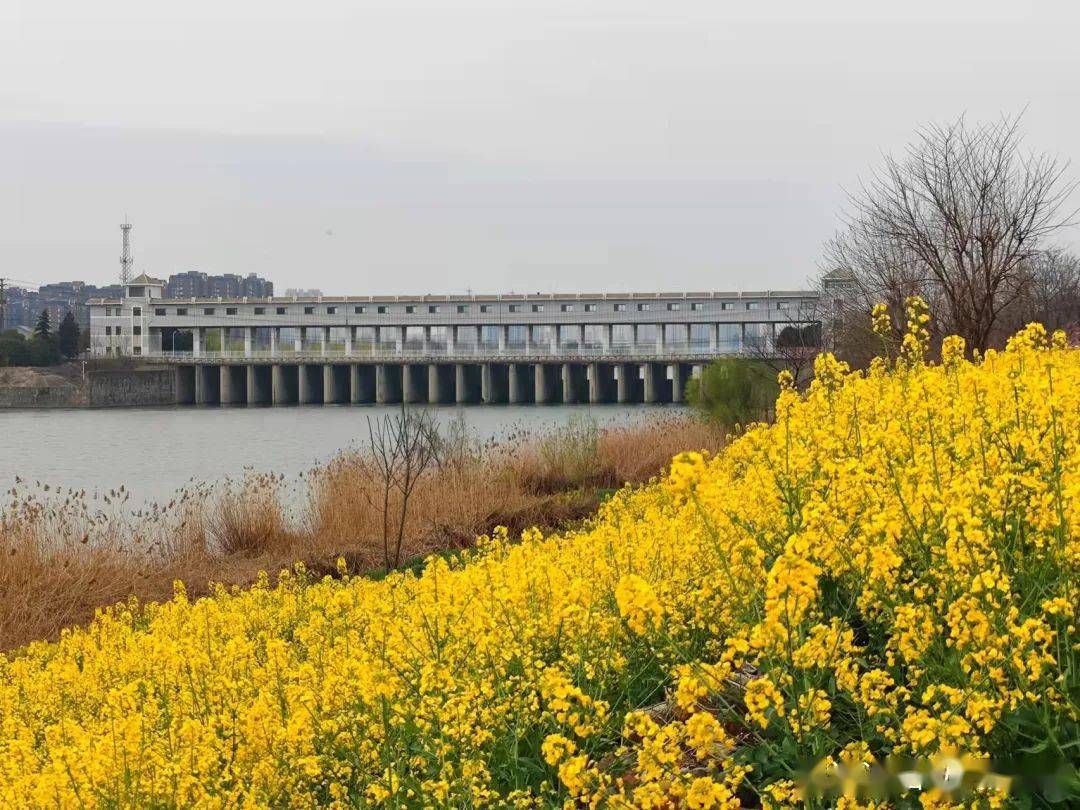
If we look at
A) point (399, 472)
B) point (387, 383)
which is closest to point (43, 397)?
point (387, 383)

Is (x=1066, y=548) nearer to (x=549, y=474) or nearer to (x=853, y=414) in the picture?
(x=853, y=414)

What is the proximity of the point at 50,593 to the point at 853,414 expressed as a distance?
368 inches

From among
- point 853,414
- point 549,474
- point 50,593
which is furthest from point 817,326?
point 853,414

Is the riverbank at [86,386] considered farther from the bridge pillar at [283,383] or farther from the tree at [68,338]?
the tree at [68,338]

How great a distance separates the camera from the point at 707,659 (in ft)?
15.8

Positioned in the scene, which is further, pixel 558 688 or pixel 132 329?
pixel 132 329

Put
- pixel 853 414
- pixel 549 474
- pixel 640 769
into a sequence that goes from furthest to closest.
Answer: pixel 549 474
pixel 853 414
pixel 640 769

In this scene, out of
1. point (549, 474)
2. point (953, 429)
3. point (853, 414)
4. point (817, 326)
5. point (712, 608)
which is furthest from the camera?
point (817, 326)

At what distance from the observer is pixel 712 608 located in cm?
471

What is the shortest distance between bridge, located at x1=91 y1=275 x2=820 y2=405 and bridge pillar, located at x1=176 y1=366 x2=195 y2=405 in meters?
0.12

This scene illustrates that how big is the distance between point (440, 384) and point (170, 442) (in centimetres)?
4453

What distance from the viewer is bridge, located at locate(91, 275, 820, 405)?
8431 centimetres

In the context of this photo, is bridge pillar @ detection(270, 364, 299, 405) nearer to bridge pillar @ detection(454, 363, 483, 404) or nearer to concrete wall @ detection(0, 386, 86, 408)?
bridge pillar @ detection(454, 363, 483, 404)

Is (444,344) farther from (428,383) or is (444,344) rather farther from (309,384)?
(309,384)
